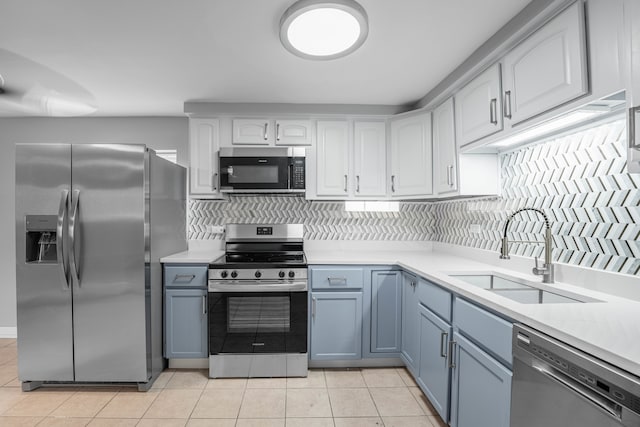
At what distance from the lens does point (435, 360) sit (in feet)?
6.52

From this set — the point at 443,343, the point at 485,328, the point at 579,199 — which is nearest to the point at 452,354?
the point at 443,343

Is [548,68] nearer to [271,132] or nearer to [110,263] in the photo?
[271,132]

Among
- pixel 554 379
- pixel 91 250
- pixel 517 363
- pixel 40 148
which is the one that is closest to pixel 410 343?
pixel 517 363

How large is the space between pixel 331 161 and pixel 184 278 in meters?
1.62

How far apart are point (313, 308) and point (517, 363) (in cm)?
163

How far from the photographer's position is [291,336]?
2.60 m

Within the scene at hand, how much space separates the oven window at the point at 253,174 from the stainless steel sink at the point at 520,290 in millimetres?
1670

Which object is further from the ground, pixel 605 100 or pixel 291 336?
pixel 605 100

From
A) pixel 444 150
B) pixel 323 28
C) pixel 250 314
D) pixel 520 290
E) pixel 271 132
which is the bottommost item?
pixel 250 314

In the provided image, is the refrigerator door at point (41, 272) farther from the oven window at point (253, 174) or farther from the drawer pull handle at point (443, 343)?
the drawer pull handle at point (443, 343)

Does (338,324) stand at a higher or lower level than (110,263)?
lower

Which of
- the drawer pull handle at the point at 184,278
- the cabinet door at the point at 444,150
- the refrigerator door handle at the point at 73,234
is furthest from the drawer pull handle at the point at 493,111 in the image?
the refrigerator door handle at the point at 73,234

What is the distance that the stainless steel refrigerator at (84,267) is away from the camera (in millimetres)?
2361

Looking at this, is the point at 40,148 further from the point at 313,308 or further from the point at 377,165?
the point at 377,165
